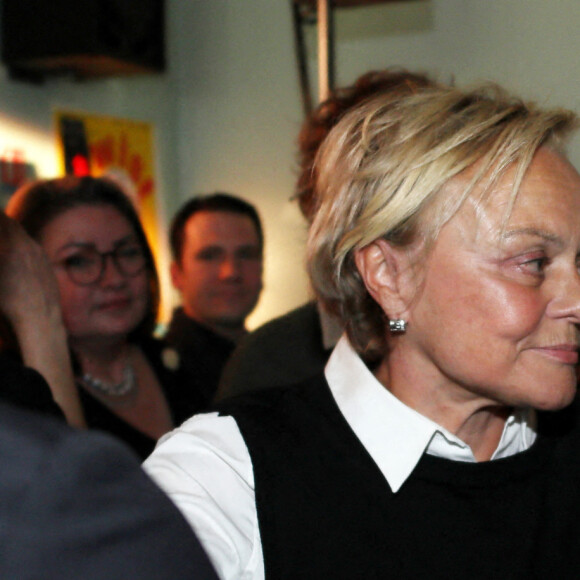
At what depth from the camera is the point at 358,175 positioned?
1.23m

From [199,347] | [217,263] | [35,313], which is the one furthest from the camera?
[217,263]

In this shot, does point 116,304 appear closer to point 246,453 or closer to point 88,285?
point 88,285

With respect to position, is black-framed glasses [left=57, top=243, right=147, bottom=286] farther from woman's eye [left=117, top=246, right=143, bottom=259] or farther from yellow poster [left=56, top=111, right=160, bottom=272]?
yellow poster [left=56, top=111, right=160, bottom=272]

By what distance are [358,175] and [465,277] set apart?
21cm

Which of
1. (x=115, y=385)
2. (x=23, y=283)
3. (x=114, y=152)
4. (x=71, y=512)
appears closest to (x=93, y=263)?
(x=115, y=385)

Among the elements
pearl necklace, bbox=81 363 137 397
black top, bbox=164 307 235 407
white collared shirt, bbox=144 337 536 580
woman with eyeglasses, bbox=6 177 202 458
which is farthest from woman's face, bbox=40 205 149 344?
white collared shirt, bbox=144 337 536 580

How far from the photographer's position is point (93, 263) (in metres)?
2.10

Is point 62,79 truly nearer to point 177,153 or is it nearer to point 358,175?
point 177,153

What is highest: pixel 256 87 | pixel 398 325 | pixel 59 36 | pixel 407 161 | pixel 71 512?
pixel 59 36

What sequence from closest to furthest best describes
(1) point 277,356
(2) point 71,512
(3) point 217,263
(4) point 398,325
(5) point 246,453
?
(2) point 71,512 → (5) point 246,453 → (4) point 398,325 → (1) point 277,356 → (3) point 217,263

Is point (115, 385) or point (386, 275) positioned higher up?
point (386, 275)

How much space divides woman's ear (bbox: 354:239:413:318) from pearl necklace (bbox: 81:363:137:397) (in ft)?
3.10

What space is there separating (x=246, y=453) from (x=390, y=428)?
21 centimetres

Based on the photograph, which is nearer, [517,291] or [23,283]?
[517,291]
